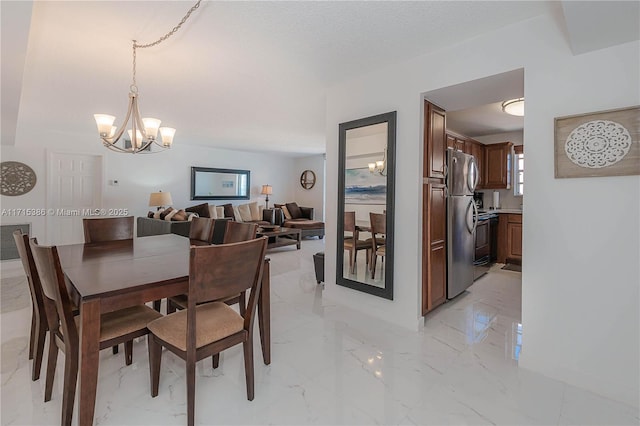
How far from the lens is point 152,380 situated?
5.74 ft

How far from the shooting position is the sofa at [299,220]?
7.36 metres

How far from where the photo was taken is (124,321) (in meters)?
1.73

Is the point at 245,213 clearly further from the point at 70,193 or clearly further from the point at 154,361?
the point at 154,361

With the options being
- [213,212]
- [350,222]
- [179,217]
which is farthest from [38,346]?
[213,212]

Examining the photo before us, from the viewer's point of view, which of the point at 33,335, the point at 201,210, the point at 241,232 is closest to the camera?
the point at 33,335

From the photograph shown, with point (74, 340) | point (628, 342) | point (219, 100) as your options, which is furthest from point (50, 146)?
point (628, 342)

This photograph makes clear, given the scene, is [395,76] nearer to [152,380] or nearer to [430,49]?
[430,49]

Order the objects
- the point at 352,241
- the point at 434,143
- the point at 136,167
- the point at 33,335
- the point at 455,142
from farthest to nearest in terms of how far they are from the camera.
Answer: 1. the point at 136,167
2. the point at 455,142
3. the point at 352,241
4. the point at 434,143
5. the point at 33,335

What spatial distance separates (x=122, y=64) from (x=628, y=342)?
4161mm

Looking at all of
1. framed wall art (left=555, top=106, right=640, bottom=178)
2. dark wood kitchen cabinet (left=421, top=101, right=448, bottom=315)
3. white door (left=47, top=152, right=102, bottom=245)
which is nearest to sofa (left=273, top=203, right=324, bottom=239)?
white door (left=47, top=152, right=102, bottom=245)

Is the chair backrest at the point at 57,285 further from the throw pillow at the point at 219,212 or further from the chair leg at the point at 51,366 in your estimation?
the throw pillow at the point at 219,212

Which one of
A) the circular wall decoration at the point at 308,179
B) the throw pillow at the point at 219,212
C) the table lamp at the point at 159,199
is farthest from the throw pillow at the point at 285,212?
the table lamp at the point at 159,199

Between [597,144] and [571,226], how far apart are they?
1.63 ft

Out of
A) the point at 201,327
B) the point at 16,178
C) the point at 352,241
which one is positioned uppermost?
the point at 16,178
